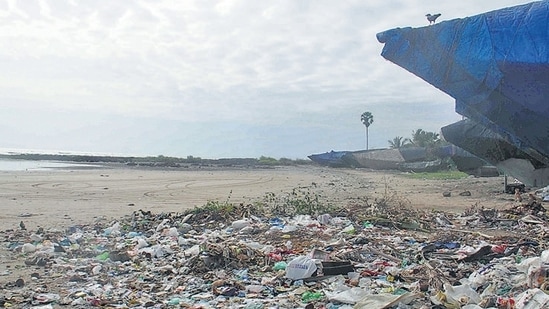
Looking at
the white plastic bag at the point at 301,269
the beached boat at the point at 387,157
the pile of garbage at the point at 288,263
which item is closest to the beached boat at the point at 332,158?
the beached boat at the point at 387,157

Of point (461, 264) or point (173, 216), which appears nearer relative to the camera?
point (461, 264)

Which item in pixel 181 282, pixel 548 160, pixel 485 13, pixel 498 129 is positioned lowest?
pixel 181 282

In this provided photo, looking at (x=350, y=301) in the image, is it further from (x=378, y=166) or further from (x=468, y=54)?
(x=378, y=166)

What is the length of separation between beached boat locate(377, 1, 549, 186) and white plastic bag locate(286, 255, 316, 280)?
565cm

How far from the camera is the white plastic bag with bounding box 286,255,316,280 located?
434cm

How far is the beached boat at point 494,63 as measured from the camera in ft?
25.4

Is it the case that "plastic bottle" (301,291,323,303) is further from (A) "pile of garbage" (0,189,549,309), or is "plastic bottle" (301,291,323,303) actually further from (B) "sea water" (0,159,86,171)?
(B) "sea water" (0,159,86,171)

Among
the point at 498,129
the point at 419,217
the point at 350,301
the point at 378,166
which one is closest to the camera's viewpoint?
the point at 350,301

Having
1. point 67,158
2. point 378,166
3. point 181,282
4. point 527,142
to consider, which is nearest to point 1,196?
point 181,282

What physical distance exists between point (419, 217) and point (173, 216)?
4.20 meters

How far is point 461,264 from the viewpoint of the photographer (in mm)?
4711

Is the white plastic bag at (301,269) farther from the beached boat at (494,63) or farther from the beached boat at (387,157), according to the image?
the beached boat at (387,157)

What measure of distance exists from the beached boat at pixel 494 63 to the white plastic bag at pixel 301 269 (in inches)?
223

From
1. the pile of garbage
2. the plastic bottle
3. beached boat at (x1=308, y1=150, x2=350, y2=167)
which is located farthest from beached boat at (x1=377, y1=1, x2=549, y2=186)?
beached boat at (x1=308, y1=150, x2=350, y2=167)
